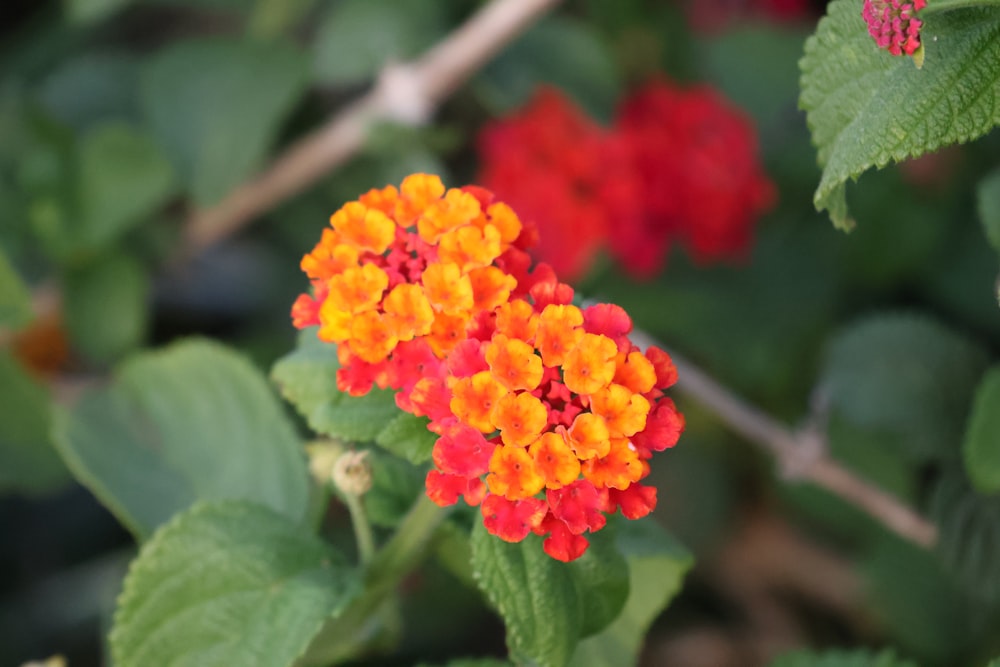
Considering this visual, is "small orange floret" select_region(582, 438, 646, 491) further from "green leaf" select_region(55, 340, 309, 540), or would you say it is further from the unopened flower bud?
"green leaf" select_region(55, 340, 309, 540)

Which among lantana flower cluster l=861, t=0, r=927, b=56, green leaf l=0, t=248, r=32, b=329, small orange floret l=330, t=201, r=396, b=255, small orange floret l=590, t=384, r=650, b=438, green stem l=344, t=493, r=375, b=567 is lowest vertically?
green stem l=344, t=493, r=375, b=567

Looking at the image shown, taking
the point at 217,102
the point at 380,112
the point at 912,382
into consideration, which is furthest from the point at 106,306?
the point at 912,382

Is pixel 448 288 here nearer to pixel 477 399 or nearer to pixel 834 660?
pixel 477 399

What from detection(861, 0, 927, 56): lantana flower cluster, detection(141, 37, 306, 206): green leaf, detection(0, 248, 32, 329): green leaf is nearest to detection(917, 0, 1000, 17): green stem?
detection(861, 0, 927, 56): lantana flower cluster

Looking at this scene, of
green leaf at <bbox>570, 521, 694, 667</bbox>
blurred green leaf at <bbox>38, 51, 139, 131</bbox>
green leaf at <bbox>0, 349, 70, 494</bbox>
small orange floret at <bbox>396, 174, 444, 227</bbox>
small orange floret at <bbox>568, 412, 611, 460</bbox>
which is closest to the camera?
small orange floret at <bbox>568, 412, 611, 460</bbox>

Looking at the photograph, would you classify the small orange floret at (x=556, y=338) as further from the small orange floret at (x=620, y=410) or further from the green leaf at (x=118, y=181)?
the green leaf at (x=118, y=181)

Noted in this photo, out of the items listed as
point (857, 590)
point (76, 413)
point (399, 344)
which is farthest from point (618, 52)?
point (399, 344)

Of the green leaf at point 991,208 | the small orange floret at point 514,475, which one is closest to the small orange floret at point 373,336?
the small orange floret at point 514,475
